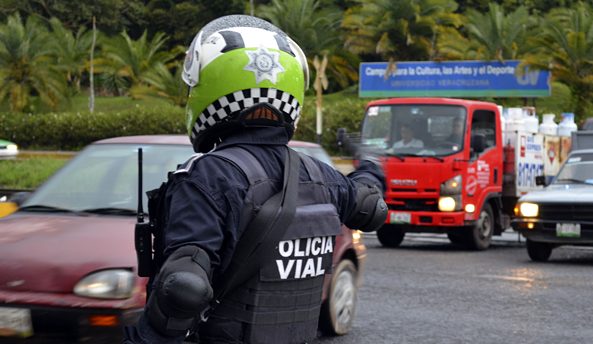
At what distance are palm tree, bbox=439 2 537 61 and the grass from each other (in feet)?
71.8

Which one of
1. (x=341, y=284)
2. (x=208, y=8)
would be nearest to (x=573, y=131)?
(x=341, y=284)

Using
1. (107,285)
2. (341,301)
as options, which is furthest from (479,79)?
(107,285)

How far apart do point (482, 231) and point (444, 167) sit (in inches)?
48.9

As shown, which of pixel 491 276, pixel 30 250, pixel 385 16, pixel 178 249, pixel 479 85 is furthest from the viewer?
pixel 385 16

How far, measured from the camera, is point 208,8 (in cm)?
6712

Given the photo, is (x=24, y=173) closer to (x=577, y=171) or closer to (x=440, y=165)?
(x=440, y=165)

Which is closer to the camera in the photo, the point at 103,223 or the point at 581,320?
the point at 103,223

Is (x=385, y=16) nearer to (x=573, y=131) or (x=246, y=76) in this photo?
(x=573, y=131)

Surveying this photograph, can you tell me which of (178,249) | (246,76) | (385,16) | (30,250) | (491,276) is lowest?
(491,276)

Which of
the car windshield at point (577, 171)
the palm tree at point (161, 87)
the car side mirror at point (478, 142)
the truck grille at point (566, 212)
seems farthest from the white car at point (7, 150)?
the truck grille at point (566, 212)

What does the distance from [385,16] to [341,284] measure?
43839 mm

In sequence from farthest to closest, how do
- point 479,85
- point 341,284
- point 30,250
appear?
1. point 479,85
2. point 341,284
3. point 30,250

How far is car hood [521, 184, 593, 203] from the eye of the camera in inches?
576

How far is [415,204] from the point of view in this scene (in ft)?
57.4
